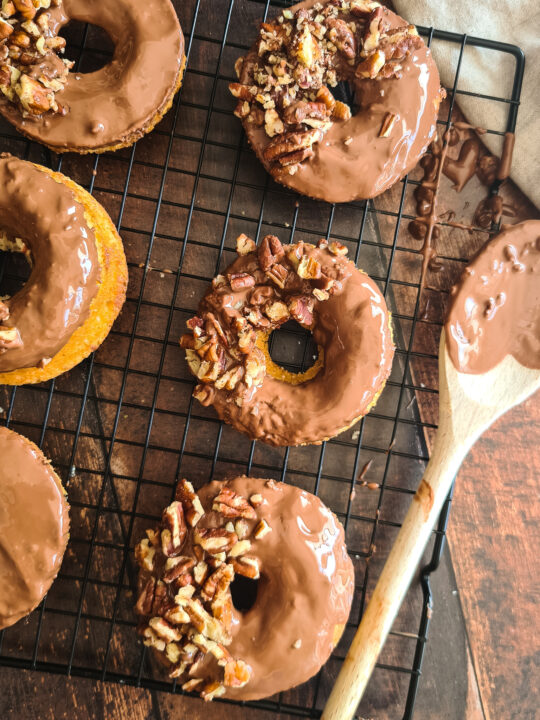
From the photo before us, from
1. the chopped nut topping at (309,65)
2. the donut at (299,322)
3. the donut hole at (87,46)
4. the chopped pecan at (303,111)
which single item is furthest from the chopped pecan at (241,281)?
the donut hole at (87,46)

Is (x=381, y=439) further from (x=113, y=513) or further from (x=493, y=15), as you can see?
(x=493, y=15)

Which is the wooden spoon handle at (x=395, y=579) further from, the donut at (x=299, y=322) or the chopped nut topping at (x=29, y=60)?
the chopped nut topping at (x=29, y=60)

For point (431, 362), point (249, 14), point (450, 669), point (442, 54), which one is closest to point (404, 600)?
point (450, 669)

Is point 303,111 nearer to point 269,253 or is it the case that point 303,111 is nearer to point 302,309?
point 269,253

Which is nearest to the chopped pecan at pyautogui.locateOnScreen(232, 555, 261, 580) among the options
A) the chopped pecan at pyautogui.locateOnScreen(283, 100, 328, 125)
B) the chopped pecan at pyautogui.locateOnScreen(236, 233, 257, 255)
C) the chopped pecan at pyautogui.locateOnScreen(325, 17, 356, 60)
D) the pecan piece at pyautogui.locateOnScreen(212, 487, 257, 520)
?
the pecan piece at pyautogui.locateOnScreen(212, 487, 257, 520)

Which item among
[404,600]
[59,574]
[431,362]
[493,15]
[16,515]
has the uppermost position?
[493,15]

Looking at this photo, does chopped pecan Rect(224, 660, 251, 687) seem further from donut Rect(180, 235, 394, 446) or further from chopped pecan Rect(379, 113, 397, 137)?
chopped pecan Rect(379, 113, 397, 137)
